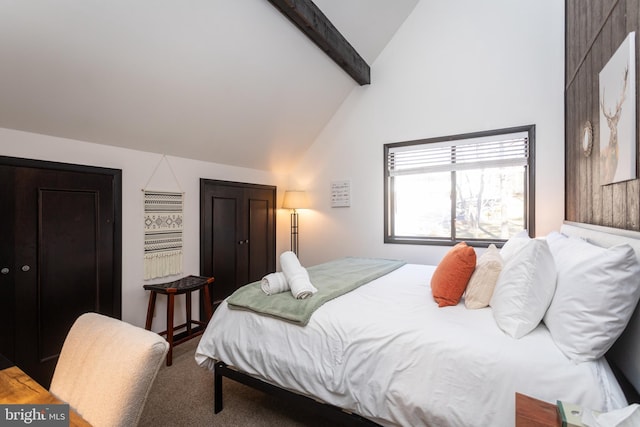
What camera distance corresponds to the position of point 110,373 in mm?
925

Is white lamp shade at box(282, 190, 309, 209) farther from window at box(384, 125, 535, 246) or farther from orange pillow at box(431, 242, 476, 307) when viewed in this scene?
orange pillow at box(431, 242, 476, 307)

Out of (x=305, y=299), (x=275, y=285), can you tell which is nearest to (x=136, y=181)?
(x=275, y=285)

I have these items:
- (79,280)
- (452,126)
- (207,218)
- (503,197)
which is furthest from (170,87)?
(503,197)

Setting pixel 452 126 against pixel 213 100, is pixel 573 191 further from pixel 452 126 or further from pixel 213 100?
pixel 213 100

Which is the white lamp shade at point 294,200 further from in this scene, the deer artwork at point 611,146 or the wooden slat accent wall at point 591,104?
the deer artwork at point 611,146

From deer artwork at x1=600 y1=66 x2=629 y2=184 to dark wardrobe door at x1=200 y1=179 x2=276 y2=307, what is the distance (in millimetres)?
3283

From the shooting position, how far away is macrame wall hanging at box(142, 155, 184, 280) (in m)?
2.88

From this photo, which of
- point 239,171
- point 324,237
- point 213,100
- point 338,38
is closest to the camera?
point 213,100

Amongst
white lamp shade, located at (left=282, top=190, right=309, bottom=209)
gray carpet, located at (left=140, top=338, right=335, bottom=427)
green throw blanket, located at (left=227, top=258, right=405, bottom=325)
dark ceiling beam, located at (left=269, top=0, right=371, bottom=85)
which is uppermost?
dark ceiling beam, located at (left=269, top=0, right=371, bottom=85)

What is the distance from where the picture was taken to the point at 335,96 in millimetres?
3893

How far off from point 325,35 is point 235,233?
2360mm

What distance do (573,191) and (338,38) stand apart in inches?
101

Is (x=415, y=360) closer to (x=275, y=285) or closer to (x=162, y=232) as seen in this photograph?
(x=275, y=285)

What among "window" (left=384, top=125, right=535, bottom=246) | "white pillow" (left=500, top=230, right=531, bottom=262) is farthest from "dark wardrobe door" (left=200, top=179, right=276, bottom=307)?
"white pillow" (left=500, top=230, right=531, bottom=262)
